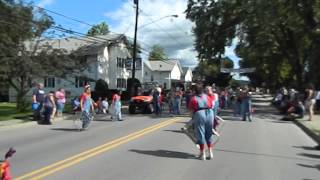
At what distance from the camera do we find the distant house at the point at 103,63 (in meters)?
74.6

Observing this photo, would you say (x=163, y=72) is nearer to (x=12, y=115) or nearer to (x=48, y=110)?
(x=12, y=115)

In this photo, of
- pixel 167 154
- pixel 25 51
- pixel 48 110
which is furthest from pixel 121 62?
pixel 167 154

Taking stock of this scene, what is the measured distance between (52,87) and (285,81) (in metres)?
33.3

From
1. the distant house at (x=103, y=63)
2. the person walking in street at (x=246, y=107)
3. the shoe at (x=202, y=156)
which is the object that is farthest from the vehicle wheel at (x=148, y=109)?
the distant house at (x=103, y=63)

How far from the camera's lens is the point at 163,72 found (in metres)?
128

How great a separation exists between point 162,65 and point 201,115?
118 metres

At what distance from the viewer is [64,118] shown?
29.8 metres

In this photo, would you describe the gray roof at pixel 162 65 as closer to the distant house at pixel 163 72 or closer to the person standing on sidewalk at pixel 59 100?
the distant house at pixel 163 72

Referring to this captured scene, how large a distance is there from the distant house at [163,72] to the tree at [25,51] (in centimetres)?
7529

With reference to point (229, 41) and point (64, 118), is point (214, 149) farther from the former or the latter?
point (229, 41)

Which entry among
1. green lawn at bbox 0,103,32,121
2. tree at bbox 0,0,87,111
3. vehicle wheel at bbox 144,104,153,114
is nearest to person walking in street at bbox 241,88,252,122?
vehicle wheel at bbox 144,104,153,114

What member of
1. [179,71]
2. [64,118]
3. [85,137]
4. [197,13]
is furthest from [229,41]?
[179,71]

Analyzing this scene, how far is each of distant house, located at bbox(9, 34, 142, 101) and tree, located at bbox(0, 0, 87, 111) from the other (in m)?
30.6

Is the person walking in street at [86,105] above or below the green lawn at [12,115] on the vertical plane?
above
